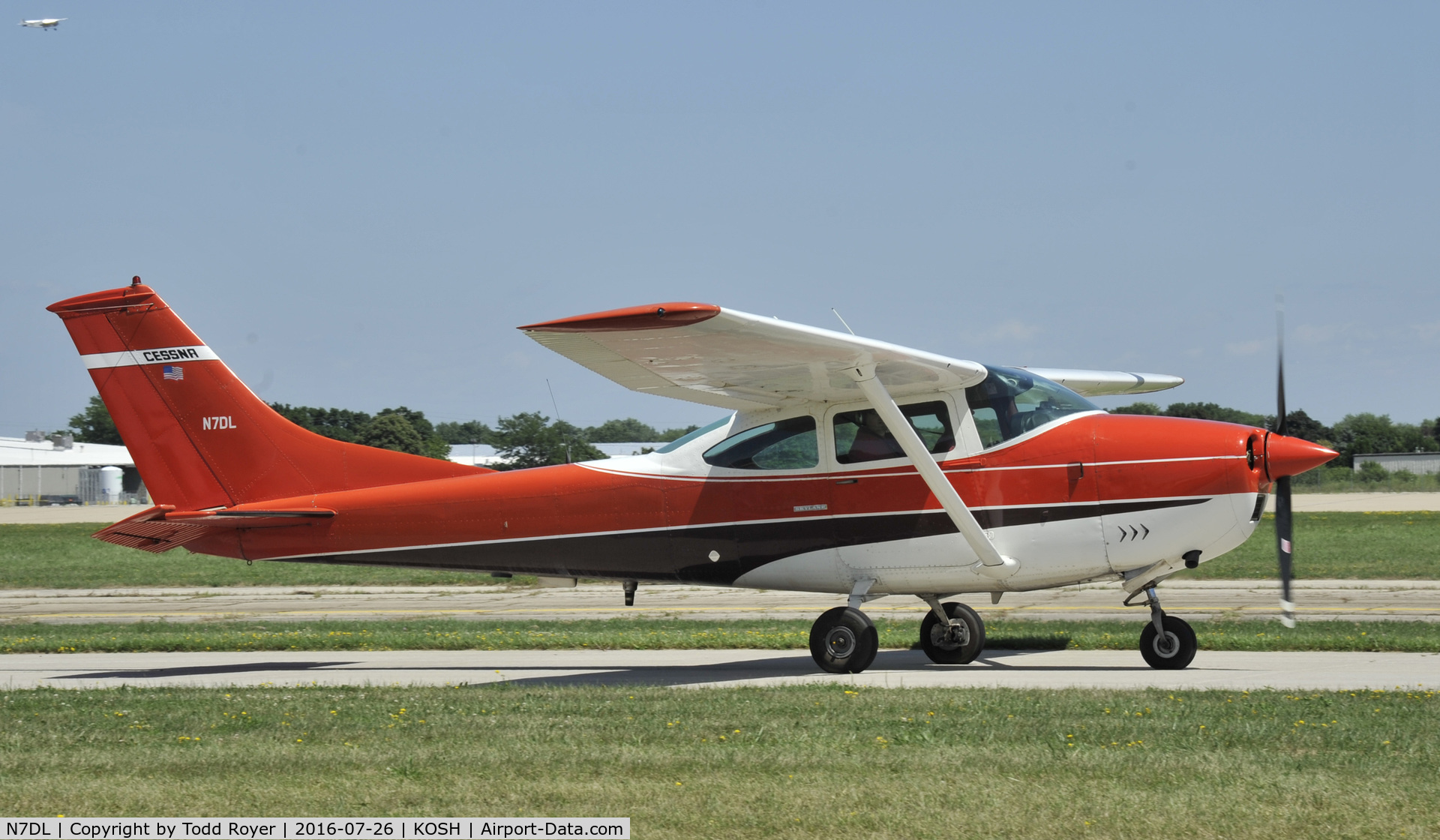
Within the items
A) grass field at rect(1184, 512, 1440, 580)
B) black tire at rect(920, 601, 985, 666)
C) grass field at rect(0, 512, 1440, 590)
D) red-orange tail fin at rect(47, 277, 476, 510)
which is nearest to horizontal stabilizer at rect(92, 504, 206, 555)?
red-orange tail fin at rect(47, 277, 476, 510)

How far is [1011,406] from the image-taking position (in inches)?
417

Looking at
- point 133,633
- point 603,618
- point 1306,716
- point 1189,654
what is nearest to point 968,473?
point 1189,654

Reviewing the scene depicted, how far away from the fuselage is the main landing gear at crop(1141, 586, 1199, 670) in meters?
0.78

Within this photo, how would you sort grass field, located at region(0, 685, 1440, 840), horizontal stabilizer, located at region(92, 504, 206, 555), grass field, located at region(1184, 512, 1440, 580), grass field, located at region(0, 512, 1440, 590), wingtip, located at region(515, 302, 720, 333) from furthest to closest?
grass field, located at region(0, 512, 1440, 590)
grass field, located at region(1184, 512, 1440, 580)
horizontal stabilizer, located at region(92, 504, 206, 555)
wingtip, located at region(515, 302, 720, 333)
grass field, located at region(0, 685, 1440, 840)

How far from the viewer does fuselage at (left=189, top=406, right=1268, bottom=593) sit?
10172 mm

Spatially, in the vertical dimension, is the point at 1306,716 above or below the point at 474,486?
below

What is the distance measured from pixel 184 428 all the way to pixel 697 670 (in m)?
5.94

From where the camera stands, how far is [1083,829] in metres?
5.22

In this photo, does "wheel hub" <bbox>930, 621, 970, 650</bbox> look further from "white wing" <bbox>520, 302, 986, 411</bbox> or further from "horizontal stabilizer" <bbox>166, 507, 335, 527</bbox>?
"horizontal stabilizer" <bbox>166, 507, 335, 527</bbox>

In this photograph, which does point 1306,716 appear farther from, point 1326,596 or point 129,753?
point 1326,596

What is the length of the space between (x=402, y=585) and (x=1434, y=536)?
26.0 metres

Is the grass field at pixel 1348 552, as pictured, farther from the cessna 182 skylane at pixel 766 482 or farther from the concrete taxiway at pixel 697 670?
the cessna 182 skylane at pixel 766 482

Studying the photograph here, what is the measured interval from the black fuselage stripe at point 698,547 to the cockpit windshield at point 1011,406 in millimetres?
701

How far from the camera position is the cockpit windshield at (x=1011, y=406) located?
10.5 metres
